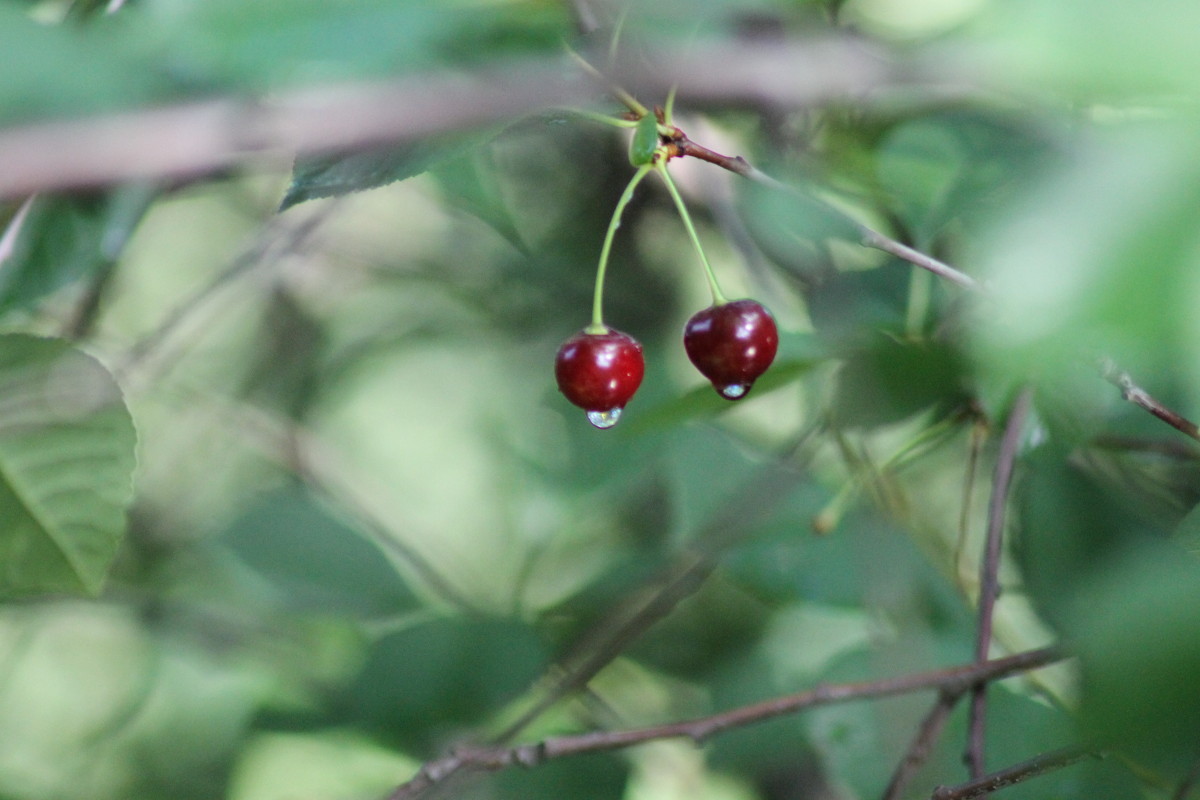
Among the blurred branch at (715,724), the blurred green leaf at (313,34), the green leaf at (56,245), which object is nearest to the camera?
the blurred green leaf at (313,34)

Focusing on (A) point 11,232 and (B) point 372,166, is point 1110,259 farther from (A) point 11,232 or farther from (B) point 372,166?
(A) point 11,232

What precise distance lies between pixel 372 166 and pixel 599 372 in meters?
0.19

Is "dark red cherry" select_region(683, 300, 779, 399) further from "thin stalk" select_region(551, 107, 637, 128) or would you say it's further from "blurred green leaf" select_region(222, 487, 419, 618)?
"blurred green leaf" select_region(222, 487, 419, 618)

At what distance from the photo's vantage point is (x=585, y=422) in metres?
1.28

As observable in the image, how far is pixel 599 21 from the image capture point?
965 mm

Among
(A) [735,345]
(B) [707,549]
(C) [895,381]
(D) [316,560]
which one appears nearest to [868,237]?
(A) [735,345]

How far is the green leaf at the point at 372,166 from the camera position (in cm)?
56

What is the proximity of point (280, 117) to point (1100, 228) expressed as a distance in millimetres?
865

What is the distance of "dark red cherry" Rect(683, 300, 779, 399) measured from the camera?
0.65m

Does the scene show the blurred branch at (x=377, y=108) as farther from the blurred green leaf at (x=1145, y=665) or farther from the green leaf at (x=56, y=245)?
the blurred green leaf at (x=1145, y=665)

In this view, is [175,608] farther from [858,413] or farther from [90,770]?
[858,413]

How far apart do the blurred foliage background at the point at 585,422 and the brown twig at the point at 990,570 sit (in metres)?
0.03

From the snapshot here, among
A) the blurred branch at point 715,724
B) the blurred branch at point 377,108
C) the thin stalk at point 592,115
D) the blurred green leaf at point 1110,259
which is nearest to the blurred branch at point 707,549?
the blurred branch at point 715,724

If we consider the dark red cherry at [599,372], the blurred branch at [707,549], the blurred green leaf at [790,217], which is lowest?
the blurred branch at [707,549]
